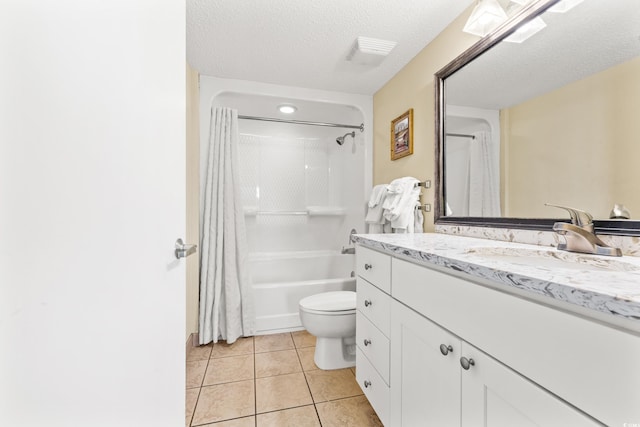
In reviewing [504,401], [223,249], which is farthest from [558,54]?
[223,249]

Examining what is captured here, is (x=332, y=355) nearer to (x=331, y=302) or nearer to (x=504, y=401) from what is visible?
(x=331, y=302)

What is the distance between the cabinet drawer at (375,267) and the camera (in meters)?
1.07

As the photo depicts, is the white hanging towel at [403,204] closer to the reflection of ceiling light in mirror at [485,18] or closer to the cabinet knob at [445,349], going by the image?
the reflection of ceiling light in mirror at [485,18]

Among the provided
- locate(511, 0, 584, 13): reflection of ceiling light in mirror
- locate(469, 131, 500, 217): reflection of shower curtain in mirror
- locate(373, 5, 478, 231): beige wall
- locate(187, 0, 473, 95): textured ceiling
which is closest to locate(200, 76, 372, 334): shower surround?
locate(373, 5, 478, 231): beige wall

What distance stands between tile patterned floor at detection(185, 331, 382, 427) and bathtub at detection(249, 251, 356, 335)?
0.27 metres

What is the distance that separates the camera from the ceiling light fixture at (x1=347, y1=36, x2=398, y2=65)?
1.60 m
